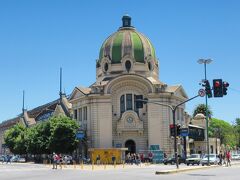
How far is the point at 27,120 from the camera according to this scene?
117562 millimetres

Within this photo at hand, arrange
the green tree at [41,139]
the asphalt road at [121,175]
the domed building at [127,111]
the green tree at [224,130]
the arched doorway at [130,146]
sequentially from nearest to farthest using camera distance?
1. the asphalt road at [121,175]
2. the domed building at [127,111]
3. the arched doorway at [130,146]
4. the green tree at [41,139]
5. the green tree at [224,130]

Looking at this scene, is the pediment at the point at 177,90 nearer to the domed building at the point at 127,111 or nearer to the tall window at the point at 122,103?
the domed building at the point at 127,111

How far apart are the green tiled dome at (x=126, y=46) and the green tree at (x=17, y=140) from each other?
78.7ft

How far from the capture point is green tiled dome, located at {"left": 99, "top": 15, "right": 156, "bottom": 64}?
7825 centimetres

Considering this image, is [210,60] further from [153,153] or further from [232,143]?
[232,143]

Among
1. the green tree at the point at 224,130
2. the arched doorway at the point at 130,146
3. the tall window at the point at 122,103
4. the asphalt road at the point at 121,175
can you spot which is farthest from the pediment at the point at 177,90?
the green tree at the point at 224,130

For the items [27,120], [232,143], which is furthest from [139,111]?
[232,143]

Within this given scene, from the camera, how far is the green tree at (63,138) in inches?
2815

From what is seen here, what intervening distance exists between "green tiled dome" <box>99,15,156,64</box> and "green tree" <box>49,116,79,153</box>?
45.8 feet

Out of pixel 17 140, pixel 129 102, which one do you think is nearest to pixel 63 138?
pixel 129 102

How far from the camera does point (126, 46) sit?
78.2 metres

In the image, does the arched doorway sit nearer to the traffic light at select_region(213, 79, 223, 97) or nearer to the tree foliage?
the tree foliage

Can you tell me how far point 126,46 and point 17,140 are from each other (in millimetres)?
30958

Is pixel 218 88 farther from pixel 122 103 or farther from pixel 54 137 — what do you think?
pixel 54 137
